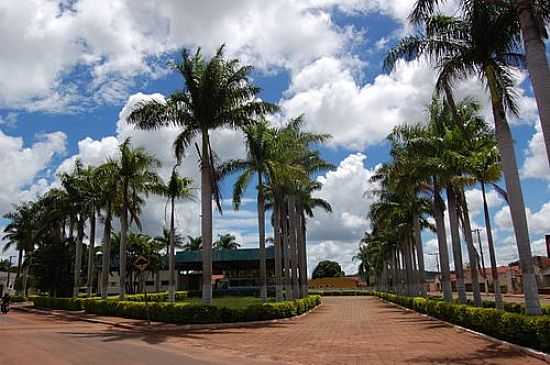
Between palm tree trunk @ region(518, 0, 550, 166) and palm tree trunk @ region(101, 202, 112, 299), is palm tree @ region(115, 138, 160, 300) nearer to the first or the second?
palm tree trunk @ region(101, 202, 112, 299)

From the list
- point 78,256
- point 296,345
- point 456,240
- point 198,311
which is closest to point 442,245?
point 456,240

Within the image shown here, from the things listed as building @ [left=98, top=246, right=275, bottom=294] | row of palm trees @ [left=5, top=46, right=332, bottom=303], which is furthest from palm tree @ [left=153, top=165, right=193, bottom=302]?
building @ [left=98, top=246, right=275, bottom=294]

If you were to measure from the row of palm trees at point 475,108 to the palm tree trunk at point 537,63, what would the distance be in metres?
0.02

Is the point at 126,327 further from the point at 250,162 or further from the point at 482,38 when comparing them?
the point at 482,38

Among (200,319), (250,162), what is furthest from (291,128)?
(200,319)

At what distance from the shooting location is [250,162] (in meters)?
28.3

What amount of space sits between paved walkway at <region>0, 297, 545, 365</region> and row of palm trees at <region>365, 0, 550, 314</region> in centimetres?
277

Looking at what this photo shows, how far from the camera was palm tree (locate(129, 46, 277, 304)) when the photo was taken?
22297 millimetres

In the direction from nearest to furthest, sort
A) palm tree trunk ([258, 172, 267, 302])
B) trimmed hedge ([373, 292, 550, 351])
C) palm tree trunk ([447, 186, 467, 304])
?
trimmed hedge ([373, 292, 550, 351]) < palm tree trunk ([447, 186, 467, 304]) < palm tree trunk ([258, 172, 267, 302])

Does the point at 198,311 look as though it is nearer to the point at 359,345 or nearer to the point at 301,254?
the point at 359,345

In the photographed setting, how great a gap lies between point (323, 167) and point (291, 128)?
548 cm

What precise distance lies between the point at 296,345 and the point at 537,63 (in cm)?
980

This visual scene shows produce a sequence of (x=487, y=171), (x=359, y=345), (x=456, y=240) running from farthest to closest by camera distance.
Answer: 1. (x=456, y=240)
2. (x=487, y=171)
3. (x=359, y=345)

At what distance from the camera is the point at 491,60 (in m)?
15.6
